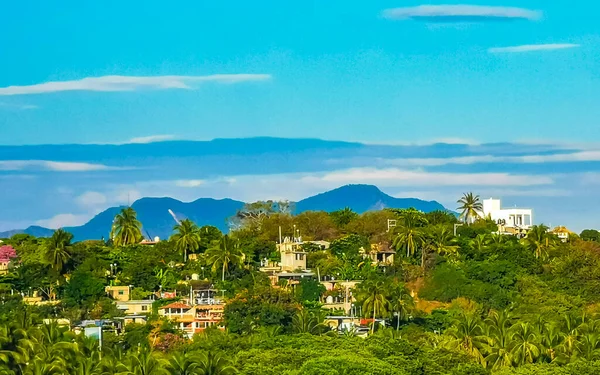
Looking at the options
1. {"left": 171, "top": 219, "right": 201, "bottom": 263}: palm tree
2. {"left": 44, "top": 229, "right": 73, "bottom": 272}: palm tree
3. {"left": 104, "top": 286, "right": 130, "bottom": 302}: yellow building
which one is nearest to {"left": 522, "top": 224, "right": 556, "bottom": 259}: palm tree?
{"left": 171, "top": 219, "right": 201, "bottom": 263}: palm tree

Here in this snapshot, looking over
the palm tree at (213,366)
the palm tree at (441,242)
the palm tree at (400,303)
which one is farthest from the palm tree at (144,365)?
the palm tree at (441,242)

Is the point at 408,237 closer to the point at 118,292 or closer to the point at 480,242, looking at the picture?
the point at 480,242

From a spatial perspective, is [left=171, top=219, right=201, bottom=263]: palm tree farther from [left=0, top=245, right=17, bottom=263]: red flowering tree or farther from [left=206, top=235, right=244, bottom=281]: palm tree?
[left=0, top=245, right=17, bottom=263]: red flowering tree

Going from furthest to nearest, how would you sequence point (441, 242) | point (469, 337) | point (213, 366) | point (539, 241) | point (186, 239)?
point (539, 241)
point (441, 242)
point (186, 239)
point (469, 337)
point (213, 366)

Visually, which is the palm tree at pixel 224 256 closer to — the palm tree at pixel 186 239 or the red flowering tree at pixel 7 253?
the palm tree at pixel 186 239

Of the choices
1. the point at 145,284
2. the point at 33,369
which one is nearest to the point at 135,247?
the point at 145,284

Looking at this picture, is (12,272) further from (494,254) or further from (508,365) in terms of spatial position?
(508,365)

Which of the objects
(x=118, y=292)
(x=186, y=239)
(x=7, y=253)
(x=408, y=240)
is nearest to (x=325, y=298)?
(x=408, y=240)
